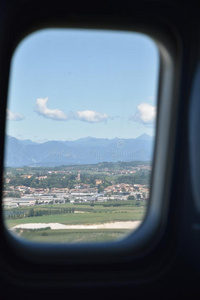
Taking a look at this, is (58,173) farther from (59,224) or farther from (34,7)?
(34,7)

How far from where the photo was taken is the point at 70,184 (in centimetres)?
244

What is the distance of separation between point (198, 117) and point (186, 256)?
80 centimetres

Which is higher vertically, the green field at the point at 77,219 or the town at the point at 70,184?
the town at the point at 70,184

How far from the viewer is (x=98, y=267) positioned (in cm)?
245

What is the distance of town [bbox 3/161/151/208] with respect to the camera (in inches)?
93.7

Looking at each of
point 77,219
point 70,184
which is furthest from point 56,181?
point 77,219

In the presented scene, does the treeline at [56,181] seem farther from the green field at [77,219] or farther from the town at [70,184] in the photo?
the green field at [77,219]

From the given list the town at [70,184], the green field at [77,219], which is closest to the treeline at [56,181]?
the town at [70,184]

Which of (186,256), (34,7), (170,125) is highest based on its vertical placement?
(34,7)

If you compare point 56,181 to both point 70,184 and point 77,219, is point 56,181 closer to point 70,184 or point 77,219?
point 70,184

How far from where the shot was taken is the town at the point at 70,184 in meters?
2.38

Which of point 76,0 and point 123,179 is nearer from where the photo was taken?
point 76,0

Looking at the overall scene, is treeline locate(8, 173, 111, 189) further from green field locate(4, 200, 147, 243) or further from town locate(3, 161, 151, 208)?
green field locate(4, 200, 147, 243)

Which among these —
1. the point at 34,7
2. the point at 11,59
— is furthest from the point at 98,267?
the point at 34,7
